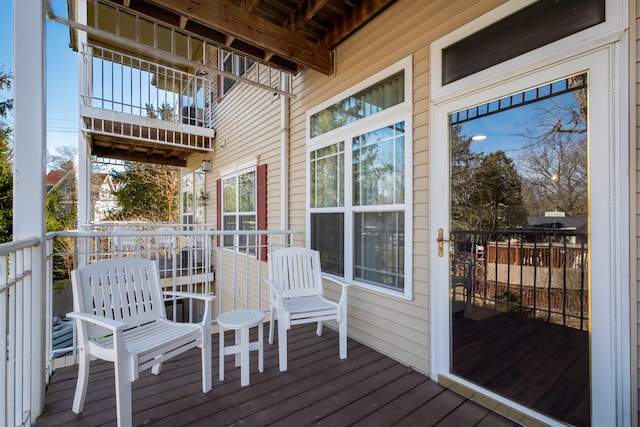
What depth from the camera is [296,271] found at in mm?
3096

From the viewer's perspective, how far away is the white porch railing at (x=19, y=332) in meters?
1.59

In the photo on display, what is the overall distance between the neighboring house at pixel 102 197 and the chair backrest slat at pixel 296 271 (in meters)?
10.6

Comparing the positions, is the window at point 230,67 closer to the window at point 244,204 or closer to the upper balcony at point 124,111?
the upper balcony at point 124,111

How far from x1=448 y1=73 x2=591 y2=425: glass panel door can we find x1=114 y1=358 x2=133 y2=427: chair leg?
2.16m

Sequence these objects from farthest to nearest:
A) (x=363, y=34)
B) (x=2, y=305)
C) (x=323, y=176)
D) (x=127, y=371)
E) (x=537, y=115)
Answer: (x=323, y=176) < (x=363, y=34) < (x=537, y=115) < (x=127, y=371) < (x=2, y=305)

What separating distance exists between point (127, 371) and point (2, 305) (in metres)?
0.68

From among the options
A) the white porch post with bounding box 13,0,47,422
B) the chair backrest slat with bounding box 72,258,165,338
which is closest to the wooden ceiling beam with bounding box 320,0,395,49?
the white porch post with bounding box 13,0,47,422

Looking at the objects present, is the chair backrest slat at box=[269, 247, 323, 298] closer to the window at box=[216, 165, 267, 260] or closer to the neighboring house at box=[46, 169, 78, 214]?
the window at box=[216, 165, 267, 260]

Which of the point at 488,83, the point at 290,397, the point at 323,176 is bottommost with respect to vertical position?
the point at 290,397

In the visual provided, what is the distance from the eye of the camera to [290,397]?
212 centimetres

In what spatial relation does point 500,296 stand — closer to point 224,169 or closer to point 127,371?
point 127,371

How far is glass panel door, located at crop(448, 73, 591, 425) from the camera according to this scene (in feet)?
5.65

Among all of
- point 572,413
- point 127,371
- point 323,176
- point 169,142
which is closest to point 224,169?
point 169,142

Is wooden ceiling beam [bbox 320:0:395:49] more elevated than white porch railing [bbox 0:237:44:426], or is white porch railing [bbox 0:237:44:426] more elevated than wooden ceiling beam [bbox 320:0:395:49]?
wooden ceiling beam [bbox 320:0:395:49]
